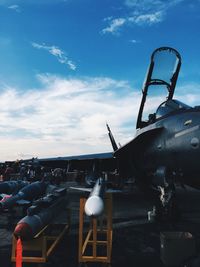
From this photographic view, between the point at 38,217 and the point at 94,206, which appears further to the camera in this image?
the point at 38,217

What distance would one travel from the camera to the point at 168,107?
9.48m

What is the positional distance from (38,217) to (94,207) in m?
1.75

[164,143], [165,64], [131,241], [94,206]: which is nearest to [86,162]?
[165,64]

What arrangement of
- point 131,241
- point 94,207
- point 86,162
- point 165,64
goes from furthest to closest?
point 86,162 < point 165,64 < point 131,241 < point 94,207

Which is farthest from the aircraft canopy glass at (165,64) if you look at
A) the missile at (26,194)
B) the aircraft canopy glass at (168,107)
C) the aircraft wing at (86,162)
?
the aircraft wing at (86,162)

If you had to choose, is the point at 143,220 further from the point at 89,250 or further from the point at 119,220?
the point at 89,250

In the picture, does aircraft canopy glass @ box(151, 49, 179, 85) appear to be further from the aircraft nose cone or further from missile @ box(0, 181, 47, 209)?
missile @ box(0, 181, 47, 209)

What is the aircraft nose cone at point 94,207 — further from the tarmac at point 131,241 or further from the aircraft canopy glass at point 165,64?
the aircraft canopy glass at point 165,64

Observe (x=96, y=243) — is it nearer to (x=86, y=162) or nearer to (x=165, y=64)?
(x=165, y=64)

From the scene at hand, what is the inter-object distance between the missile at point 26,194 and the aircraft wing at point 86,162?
561 cm

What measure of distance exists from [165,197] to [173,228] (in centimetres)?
224

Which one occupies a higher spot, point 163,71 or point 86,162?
point 163,71

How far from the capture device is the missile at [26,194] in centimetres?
1014

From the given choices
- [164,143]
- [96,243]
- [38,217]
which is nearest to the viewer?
[96,243]
